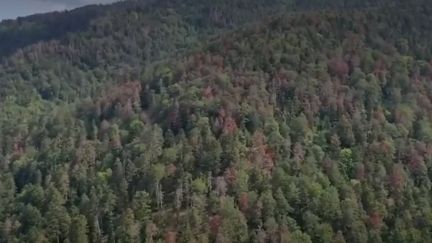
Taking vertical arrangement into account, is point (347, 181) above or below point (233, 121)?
below

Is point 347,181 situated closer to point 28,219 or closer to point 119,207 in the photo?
point 119,207

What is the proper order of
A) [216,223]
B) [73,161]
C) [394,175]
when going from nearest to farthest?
[216,223]
[394,175]
[73,161]

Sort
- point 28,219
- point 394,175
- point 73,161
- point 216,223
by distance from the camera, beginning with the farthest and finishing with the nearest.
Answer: point 73,161 < point 394,175 < point 28,219 < point 216,223

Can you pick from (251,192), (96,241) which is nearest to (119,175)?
(96,241)

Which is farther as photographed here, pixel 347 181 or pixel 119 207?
pixel 347 181

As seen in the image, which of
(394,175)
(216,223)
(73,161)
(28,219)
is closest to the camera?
(216,223)

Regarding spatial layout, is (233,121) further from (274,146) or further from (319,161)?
(319,161)

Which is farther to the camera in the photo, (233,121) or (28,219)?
(233,121)

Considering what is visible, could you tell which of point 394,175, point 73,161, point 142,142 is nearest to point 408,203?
point 394,175

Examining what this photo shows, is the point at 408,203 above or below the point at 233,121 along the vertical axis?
below
